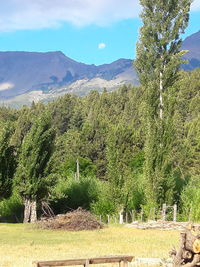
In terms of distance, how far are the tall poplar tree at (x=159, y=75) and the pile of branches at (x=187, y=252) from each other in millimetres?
19825

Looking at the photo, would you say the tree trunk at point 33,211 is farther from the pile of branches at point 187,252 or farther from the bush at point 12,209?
the pile of branches at point 187,252

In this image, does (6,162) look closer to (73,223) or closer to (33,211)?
(33,211)

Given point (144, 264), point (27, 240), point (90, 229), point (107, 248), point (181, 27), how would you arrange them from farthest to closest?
1. point (181, 27)
2. point (90, 229)
3. point (27, 240)
4. point (107, 248)
5. point (144, 264)

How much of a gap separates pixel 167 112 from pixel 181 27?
26.2 ft

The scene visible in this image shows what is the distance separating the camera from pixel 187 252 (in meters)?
13.1

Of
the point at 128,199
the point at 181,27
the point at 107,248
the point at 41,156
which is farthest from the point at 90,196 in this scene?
the point at 107,248

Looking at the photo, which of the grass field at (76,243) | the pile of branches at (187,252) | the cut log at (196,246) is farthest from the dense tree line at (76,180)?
the cut log at (196,246)

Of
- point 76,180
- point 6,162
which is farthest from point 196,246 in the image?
point 76,180

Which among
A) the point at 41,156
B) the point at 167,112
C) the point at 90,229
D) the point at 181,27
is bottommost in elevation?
the point at 90,229

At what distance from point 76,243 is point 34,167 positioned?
1387 centimetres

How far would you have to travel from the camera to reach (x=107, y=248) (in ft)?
64.4

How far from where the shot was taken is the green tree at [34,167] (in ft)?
114

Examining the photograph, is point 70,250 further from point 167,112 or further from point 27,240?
point 167,112

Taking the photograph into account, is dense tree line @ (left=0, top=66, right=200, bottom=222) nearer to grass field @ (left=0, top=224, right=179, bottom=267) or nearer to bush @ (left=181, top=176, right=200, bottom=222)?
bush @ (left=181, top=176, right=200, bottom=222)
